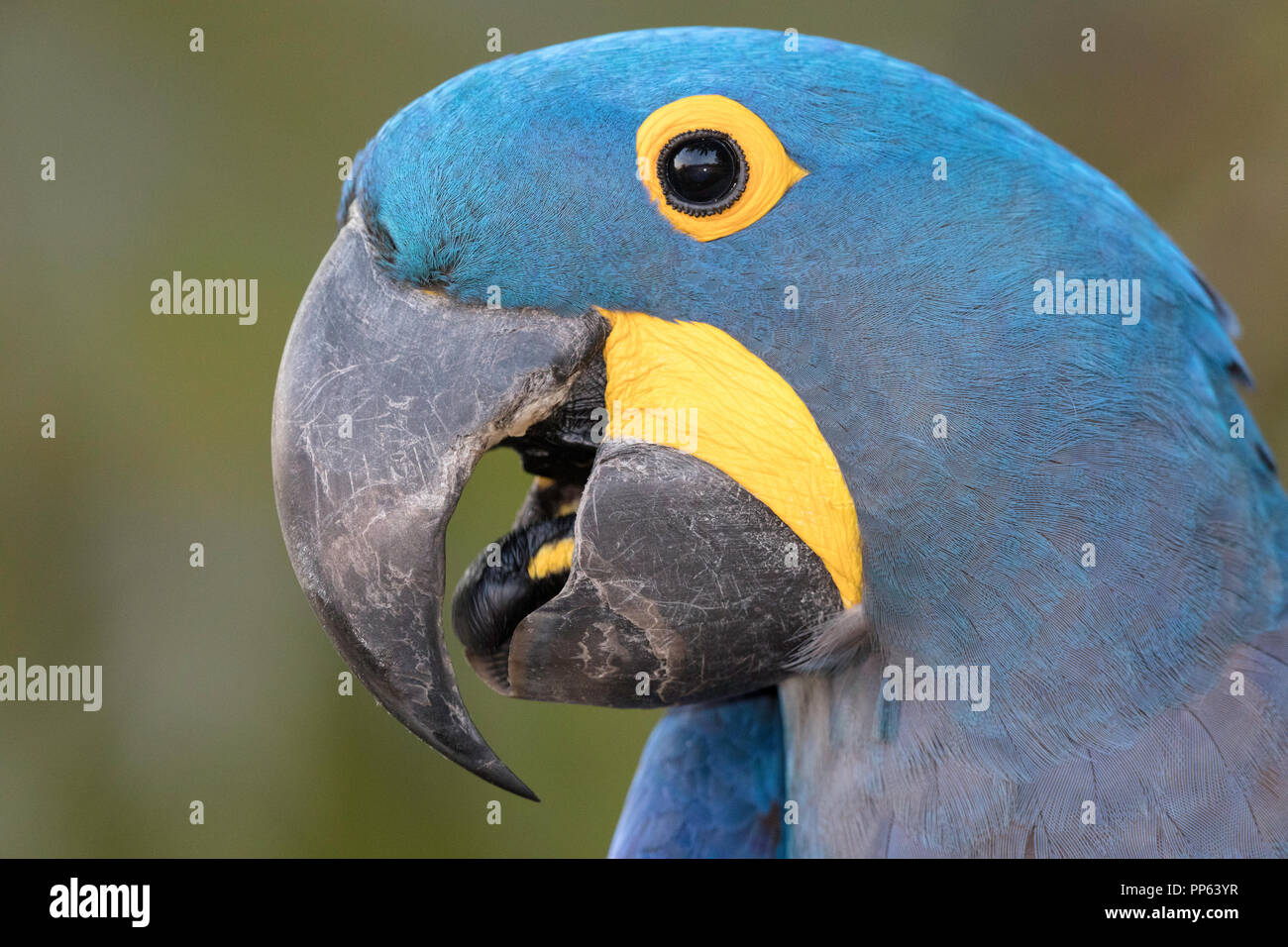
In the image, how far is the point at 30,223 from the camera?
4137mm

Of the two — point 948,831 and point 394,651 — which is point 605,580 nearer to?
point 394,651

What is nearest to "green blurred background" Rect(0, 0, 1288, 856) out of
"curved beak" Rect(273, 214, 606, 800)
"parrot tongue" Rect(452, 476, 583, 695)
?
"parrot tongue" Rect(452, 476, 583, 695)

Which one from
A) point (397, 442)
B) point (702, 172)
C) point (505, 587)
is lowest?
point (505, 587)

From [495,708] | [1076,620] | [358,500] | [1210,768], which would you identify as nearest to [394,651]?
[358,500]

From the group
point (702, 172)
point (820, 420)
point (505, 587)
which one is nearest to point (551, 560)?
point (505, 587)

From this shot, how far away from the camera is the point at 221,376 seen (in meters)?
4.16

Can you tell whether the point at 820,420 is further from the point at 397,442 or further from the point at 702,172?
the point at 397,442

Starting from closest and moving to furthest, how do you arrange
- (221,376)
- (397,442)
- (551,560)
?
1. (397,442)
2. (551,560)
3. (221,376)

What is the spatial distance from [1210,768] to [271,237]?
11.7 feet

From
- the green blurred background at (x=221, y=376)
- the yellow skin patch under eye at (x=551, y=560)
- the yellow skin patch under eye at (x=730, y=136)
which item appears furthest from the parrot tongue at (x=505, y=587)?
the green blurred background at (x=221, y=376)

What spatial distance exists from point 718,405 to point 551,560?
0.36 m

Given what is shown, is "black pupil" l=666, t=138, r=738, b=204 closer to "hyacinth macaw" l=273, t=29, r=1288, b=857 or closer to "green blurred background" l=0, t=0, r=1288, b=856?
"hyacinth macaw" l=273, t=29, r=1288, b=857

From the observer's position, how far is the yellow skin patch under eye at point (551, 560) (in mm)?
1727
